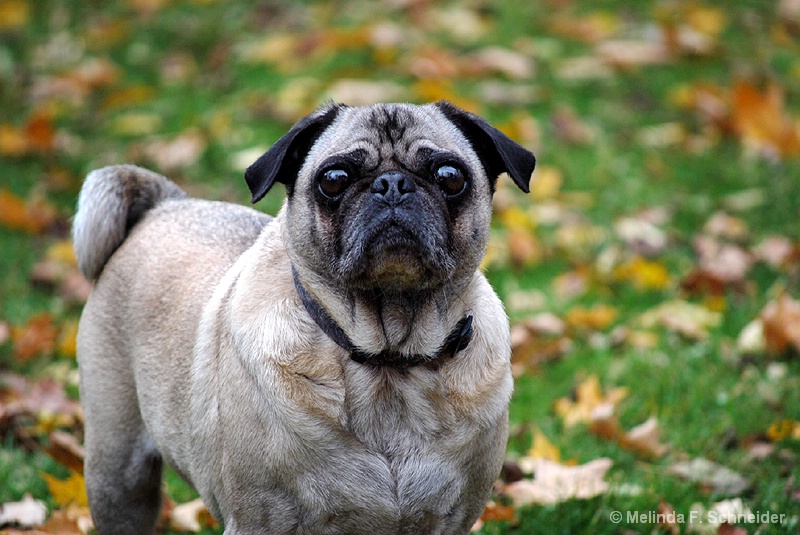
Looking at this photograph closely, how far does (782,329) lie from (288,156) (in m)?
3.39

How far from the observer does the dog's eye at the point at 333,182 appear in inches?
129

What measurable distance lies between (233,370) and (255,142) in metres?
5.04

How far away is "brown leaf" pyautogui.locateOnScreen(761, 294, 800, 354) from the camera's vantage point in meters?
5.57

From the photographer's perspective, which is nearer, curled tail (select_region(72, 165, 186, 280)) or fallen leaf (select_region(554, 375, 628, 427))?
curled tail (select_region(72, 165, 186, 280))

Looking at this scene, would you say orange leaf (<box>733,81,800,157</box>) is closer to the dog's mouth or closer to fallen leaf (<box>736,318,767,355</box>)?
fallen leaf (<box>736,318,767,355</box>)

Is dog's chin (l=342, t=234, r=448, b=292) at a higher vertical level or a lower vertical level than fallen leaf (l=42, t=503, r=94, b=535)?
higher

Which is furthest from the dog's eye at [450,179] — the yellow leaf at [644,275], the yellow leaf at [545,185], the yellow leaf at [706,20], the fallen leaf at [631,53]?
the yellow leaf at [706,20]

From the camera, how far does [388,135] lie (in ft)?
11.2

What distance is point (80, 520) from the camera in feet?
14.1

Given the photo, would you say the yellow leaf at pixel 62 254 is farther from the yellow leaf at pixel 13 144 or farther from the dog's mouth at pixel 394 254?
the dog's mouth at pixel 394 254

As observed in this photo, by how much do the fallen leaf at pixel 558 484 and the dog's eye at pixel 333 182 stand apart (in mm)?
1823

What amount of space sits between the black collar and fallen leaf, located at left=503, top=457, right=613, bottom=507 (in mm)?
1305

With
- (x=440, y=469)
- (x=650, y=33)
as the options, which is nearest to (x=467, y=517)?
(x=440, y=469)

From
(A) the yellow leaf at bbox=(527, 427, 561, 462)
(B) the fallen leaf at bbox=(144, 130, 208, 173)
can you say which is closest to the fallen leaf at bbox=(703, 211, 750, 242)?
(A) the yellow leaf at bbox=(527, 427, 561, 462)
